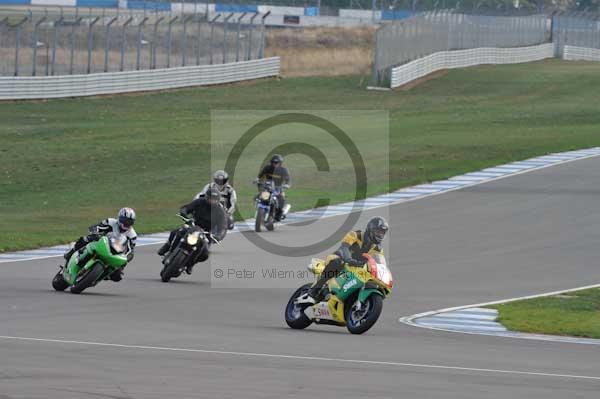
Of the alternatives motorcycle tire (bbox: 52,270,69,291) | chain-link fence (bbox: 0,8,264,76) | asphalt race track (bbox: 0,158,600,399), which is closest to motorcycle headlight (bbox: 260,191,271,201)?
asphalt race track (bbox: 0,158,600,399)

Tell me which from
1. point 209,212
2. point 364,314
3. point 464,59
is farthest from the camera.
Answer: point 464,59

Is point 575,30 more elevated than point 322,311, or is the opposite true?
point 575,30

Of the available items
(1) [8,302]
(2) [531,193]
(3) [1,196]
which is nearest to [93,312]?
(1) [8,302]

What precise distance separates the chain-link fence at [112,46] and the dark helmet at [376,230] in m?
36.3

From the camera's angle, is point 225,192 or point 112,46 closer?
point 225,192

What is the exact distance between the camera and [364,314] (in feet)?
51.3

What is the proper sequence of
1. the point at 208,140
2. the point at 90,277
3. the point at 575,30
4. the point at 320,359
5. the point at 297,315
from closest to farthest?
the point at 320,359 < the point at 297,315 < the point at 90,277 < the point at 208,140 < the point at 575,30

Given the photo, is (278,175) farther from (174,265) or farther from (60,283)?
(60,283)

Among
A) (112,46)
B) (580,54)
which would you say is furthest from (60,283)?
(580,54)

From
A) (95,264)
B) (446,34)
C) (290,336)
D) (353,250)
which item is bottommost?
(290,336)

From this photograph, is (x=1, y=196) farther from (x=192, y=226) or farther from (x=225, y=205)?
(x=192, y=226)

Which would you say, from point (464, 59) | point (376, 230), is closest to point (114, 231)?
point (376, 230)

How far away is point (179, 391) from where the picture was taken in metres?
10.8

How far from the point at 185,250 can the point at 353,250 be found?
5257mm
